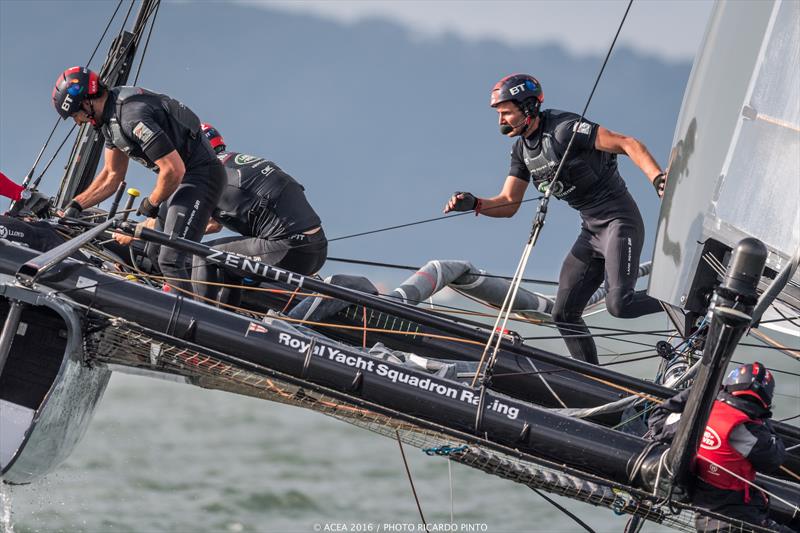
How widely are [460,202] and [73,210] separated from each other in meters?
1.82

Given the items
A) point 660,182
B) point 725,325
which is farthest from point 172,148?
point 725,325

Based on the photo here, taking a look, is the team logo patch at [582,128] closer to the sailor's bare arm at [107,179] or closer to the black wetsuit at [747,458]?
the black wetsuit at [747,458]

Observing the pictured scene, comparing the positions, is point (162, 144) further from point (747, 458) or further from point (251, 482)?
point (251, 482)

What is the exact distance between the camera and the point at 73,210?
5.56 m

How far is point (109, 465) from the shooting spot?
1817 centimetres

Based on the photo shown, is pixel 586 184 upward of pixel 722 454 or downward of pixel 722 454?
upward

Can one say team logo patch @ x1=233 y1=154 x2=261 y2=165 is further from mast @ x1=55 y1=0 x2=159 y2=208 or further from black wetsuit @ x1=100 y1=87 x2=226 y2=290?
mast @ x1=55 y1=0 x2=159 y2=208

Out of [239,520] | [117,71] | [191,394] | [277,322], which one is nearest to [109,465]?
[239,520]

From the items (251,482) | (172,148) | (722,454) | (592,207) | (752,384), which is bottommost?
(251,482)

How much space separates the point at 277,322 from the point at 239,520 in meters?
11.2

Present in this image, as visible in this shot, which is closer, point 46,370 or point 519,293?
point 46,370

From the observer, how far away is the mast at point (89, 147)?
758cm

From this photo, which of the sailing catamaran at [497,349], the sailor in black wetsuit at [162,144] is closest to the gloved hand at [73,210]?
the sailor in black wetsuit at [162,144]

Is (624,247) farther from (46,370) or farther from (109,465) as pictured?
(109,465)
